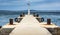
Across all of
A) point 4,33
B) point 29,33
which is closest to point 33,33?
point 29,33

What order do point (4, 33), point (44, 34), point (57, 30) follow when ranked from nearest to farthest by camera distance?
1. point (44, 34)
2. point (4, 33)
3. point (57, 30)

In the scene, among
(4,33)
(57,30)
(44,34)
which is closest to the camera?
(44,34)

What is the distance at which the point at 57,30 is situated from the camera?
700 cm

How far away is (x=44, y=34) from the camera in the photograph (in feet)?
18.3

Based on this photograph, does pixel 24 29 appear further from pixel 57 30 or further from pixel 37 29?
pixel 57 30

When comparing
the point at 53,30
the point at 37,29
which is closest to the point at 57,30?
the point at 53,30

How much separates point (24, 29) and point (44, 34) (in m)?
0.55

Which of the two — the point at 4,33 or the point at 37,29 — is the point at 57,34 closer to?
the point at 37,29

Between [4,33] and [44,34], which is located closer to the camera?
[44,34]

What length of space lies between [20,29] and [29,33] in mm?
331

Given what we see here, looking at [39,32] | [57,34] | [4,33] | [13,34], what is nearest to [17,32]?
[13,34]

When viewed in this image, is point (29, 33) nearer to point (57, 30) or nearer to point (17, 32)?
point (17, 32)

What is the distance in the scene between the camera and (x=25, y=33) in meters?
5.59

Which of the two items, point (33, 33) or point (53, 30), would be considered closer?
point (33, 33)
